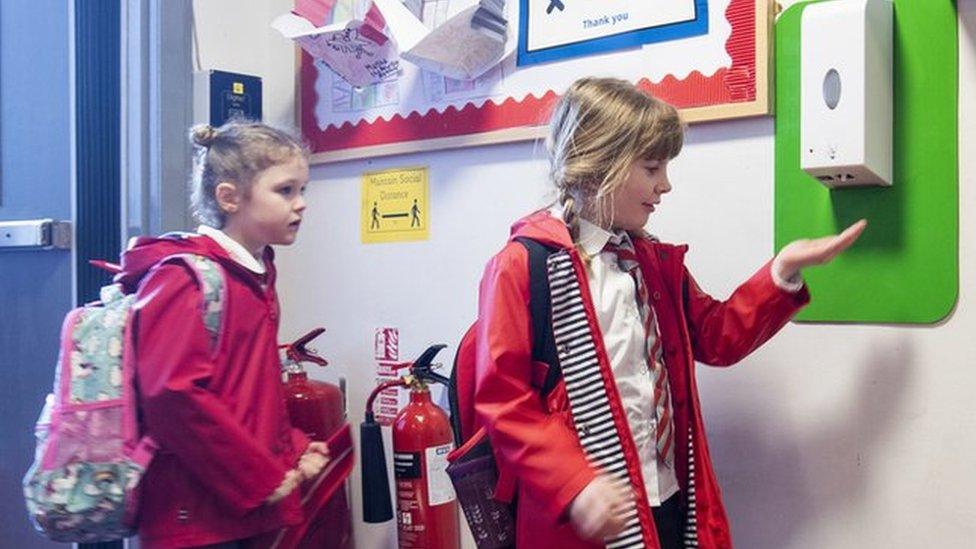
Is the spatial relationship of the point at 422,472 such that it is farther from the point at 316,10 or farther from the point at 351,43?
the point at 316,10

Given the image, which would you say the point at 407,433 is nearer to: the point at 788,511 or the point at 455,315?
the point at 455,315

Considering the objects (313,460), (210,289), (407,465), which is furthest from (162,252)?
(407,465)

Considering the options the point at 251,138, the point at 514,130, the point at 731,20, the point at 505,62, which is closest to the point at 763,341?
the point at 731,20

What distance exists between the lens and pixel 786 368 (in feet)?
4.58

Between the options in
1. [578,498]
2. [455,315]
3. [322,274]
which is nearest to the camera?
[578,498]

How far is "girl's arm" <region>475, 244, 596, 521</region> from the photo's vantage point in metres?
1.13

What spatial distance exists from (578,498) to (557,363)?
7.3 inches

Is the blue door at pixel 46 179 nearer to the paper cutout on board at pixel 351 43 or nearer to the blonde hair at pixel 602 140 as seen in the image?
the paper cutout on board at pixel 351 43

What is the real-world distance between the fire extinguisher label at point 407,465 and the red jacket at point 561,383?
0.37m

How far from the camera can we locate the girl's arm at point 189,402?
131 cm

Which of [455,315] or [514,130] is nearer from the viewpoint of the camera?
[514,130]

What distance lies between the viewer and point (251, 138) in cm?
153

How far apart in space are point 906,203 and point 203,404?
101cm

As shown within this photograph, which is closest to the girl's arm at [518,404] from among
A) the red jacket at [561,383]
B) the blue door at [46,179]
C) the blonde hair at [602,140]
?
the red jacket at [561,383]
